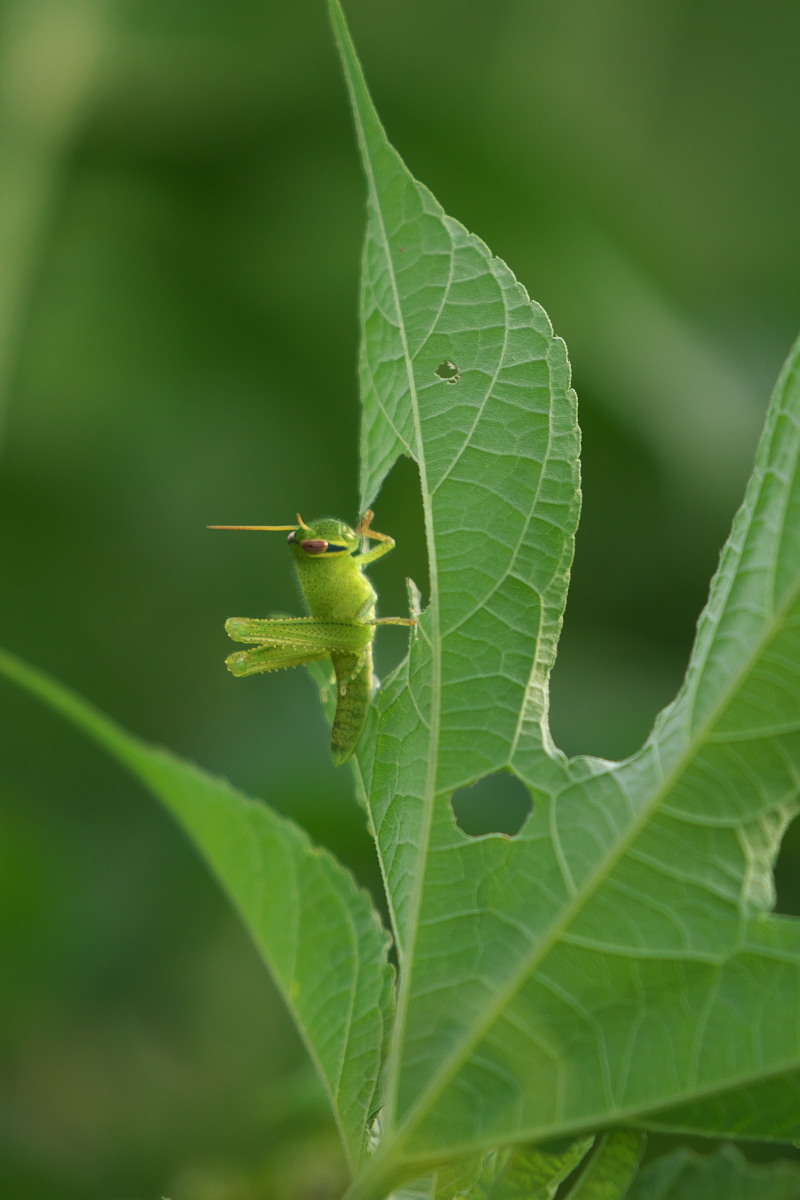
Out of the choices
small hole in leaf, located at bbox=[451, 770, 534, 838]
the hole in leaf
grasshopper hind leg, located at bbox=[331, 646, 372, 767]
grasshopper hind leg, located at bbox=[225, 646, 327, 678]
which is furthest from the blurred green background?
grasshopper hind leg, located at bbox=[331, 646, 372, 767]

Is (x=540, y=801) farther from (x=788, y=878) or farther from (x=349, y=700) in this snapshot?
(x=788, y=878)

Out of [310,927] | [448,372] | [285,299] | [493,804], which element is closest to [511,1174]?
[310,927]

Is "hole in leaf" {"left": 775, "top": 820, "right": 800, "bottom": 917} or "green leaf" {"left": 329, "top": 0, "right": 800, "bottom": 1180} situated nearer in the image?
"green leaf" {"left": 329, "top": 0, "right": 800, "bottom": 1180}

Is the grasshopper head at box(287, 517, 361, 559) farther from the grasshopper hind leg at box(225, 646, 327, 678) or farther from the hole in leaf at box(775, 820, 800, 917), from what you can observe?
the hole in leaf at box(775, 820, 800, 917)

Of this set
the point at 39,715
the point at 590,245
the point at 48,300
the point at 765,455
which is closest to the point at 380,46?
the point at 590,245

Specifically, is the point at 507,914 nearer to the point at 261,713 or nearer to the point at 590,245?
the point at 261,713

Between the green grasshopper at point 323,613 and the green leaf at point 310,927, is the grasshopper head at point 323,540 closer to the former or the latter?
the green grasshopper at point 323,613
